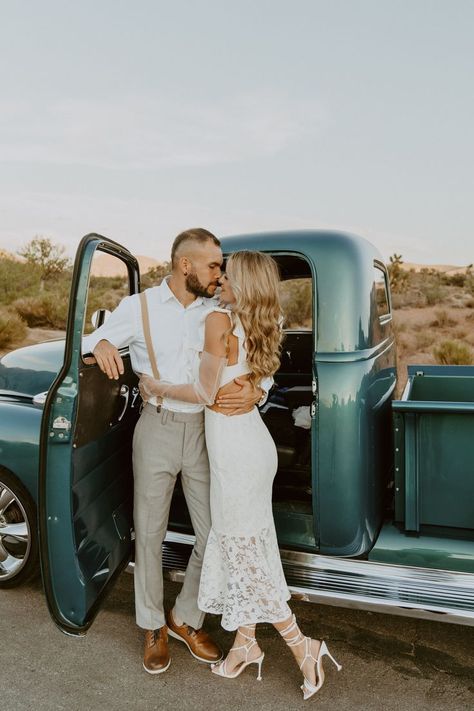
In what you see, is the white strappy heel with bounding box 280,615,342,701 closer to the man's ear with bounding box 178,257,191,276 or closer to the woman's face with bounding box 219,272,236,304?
the woman's face with bounding box 219,272,236,304

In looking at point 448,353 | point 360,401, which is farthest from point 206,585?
point 448,353

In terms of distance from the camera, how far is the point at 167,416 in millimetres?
2932

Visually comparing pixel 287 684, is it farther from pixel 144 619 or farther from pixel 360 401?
pixel 360 401

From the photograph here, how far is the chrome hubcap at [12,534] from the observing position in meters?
3.65

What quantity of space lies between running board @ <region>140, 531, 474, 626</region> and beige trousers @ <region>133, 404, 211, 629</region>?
0.24m

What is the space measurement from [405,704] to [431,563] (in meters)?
0.59

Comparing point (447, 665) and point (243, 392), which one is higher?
point (243, 392)

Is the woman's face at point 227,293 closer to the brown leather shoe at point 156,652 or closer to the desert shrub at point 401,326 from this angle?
the brown leather shoe at point 156,652

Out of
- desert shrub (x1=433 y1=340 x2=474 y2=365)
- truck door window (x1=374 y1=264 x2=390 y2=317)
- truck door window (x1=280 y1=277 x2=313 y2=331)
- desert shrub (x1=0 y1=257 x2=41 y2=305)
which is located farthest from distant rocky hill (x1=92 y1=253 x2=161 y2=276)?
desert shrub (x1=433 y1=340 x2=474 y2=365)

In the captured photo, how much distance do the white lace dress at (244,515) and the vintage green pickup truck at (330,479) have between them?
0.80 feet

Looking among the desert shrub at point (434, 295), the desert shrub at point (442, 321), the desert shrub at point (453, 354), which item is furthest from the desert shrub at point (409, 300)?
the desert shrub at point (453, 354)

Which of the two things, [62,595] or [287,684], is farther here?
[287,684]

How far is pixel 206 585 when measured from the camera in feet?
9.78

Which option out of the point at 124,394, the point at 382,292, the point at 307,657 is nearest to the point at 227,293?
the point at 124,394
